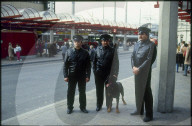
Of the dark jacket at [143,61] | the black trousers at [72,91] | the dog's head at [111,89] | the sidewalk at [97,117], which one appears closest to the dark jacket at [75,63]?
the black trousers at [72,91]

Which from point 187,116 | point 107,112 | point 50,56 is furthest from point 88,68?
point 50,56

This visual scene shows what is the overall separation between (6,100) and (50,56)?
18.1 m

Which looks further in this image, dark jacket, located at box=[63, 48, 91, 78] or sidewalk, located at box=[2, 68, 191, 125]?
dark jacket, located at box=[63, 48, 91, 78]

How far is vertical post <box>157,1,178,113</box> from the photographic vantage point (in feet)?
13.7

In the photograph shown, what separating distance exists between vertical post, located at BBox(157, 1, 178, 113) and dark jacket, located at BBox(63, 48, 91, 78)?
159cm

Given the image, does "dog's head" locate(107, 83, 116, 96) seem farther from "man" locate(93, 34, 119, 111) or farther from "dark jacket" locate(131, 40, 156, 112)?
"dark jacket" locate(131, 40, 156, 112)

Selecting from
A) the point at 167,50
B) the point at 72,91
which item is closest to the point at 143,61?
the point at 167,50

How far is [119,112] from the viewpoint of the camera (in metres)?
4.62

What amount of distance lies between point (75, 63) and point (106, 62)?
2.21ft

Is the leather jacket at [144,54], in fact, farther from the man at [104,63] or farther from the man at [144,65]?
the man at [104,63]

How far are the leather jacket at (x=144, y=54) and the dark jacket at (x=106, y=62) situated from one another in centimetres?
63

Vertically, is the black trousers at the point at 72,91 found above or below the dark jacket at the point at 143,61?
below

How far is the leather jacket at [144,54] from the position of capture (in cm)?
402

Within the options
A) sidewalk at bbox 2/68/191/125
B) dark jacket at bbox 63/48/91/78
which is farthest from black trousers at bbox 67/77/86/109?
sidewalk at bbox 2/68/191/125
